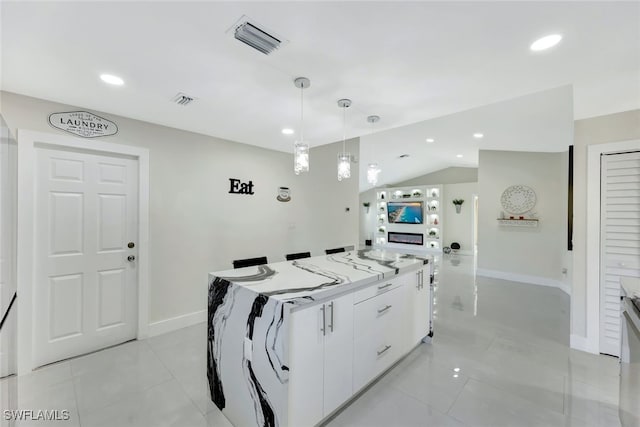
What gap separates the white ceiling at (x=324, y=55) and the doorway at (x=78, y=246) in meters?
0.54

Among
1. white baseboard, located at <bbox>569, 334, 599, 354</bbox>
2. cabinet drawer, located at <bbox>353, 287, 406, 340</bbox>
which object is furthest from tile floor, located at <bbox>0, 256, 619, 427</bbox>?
cabinet drawer, located at <bbox>353, 287, 406, 340</bbox>

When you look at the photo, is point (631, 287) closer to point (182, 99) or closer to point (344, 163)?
point (344, 163)

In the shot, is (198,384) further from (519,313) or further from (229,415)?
(519,313)

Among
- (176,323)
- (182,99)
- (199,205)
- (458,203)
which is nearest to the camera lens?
(182,99)

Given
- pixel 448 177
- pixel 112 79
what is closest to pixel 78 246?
pixel 112 79

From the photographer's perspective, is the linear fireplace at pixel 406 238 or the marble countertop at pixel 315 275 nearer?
the marble countertop at pixel 315 275

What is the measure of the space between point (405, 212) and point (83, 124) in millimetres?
10259

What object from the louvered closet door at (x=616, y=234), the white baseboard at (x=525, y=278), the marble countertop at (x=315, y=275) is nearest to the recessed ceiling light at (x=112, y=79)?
the marble countertop at (x=315, y=275)

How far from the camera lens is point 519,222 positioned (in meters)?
5.69

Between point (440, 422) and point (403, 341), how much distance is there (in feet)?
2.26

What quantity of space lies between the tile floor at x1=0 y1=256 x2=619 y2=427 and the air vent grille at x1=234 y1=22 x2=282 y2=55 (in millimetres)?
2484

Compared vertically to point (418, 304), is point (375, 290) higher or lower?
higher

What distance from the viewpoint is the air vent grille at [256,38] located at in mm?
1505

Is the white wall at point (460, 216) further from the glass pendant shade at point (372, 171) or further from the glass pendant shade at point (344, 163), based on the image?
the glass pendant shade at point (344, 163)
